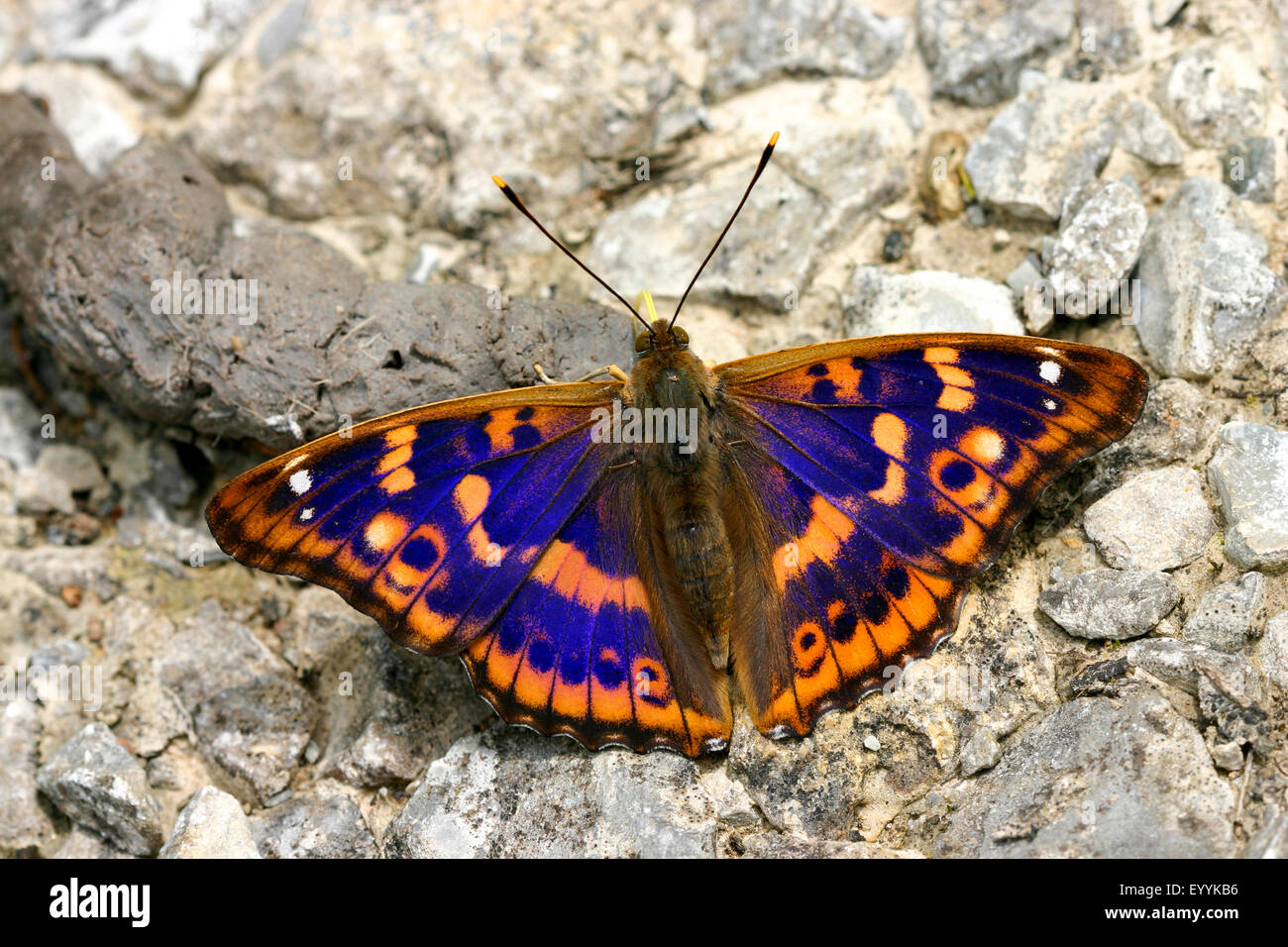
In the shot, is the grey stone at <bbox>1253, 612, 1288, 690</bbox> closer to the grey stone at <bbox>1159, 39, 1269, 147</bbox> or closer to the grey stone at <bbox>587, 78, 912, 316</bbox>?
the grey stone at <bbox>1159, 39, 1269, 147</bbox>

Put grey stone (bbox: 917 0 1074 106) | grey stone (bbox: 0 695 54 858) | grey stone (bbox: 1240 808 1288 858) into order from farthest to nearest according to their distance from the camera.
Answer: grey stone (bbox: 917 0 1074 106)
grey stone (bbox: 0 695 54 858)
grey stone (bbox: 1240 808 1288 858)

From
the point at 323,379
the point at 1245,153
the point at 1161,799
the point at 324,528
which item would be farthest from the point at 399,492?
the point at 1245,153

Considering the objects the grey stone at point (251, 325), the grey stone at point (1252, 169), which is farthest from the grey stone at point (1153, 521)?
the grey stone at point (251, 325)

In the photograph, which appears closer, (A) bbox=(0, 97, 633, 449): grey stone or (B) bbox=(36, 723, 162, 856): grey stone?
(B) bbox=(36, 723, 162, 856): grey stone

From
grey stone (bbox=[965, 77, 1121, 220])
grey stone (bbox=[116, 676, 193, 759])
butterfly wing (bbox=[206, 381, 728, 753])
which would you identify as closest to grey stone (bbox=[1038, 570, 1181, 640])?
butterfly wing (bbox=[206, 381, 728, 753])

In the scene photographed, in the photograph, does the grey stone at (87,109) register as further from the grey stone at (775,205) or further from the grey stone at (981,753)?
the grey stone at (981,753)

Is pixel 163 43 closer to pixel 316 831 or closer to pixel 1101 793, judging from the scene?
pixel 316 831

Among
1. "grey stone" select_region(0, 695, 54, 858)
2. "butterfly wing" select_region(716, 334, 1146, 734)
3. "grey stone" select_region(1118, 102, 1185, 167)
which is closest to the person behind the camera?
"butterfly wing" select_region(716, 334, 1146, 734)
